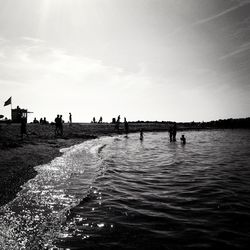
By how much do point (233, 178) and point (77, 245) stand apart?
9371 mm

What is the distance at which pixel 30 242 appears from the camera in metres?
5.24

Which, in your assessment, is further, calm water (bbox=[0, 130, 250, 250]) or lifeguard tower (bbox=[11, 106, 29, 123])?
lifeguard tower (bbox=[11, 106, 29, 123])

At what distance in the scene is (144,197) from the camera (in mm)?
9172

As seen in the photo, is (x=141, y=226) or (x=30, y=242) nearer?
(x=30, y=242)

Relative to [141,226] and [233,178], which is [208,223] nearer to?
[141,226]

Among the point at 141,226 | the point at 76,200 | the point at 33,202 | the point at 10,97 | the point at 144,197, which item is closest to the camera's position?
the point at 141,226

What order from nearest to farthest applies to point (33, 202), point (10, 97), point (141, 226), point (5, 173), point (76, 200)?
1. point (141, 226)
2. point (33, 202)
3. point (76, 200)
4. point (5, 173)
5. point (10, 97)

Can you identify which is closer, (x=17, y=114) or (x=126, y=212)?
(x=126, y=212)

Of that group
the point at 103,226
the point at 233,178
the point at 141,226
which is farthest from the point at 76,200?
the point at 233,178

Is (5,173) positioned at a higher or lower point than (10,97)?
lower

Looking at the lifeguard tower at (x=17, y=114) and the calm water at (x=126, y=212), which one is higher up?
the lifeguard tower at (x=17, y=114)

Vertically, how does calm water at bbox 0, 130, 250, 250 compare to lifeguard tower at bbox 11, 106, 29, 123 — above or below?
below

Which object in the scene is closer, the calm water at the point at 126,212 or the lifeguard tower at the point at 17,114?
the calm water at the point at 126,212

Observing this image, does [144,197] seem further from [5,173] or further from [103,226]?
[5,173]
